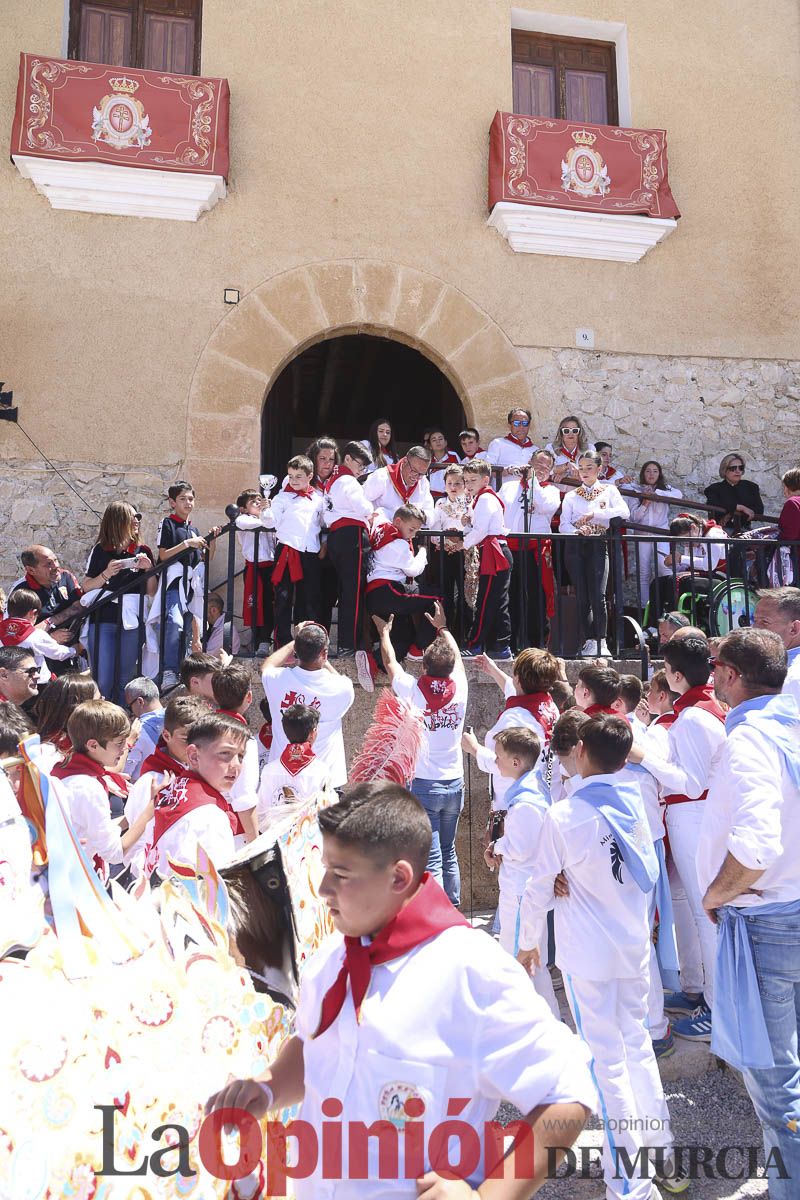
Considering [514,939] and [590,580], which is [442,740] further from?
[590,580]

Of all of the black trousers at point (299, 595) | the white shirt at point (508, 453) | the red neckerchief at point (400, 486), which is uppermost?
the white shirt at point (508, 453)

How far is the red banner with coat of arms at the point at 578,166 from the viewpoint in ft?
29.8

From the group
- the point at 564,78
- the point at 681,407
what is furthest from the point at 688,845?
the point at 564,78

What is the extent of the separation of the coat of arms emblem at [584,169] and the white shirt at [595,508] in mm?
3311

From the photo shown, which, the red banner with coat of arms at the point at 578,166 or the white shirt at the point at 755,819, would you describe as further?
the red banner with coat of arms at the point at 578,166

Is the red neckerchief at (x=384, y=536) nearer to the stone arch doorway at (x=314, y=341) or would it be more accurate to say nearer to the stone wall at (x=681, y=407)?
the stone arch doorway at (x=314, y=341)

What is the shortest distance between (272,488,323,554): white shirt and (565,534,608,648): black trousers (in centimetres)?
181

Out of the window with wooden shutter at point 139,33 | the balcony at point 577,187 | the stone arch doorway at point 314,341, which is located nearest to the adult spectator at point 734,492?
the stone arch doorway at point 314,341

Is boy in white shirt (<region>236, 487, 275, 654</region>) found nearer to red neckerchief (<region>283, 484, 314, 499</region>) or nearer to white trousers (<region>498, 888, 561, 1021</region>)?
red neckerchief (<region>283, 484, 314, 499</region>)

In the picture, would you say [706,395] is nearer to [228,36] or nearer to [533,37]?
[533,37]

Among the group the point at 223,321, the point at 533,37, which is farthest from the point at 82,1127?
the point at 533,37

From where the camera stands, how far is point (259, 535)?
714 centimetres

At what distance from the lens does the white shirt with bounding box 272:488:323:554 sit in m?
6.55

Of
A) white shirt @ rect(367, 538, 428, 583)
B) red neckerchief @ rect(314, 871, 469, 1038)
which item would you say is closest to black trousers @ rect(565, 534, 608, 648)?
white shirt @ rect(367, 538, 428, 583)
